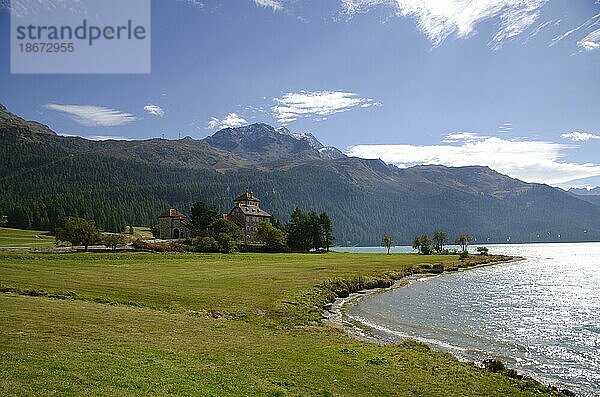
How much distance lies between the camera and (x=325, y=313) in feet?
172

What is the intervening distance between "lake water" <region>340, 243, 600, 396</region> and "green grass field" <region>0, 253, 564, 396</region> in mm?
5778

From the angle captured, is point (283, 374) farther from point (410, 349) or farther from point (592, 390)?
point (592, 390)

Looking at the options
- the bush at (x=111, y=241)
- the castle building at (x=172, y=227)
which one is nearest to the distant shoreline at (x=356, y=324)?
the bush at (x=111, y=241)

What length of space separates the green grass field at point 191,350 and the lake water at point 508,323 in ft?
19.0

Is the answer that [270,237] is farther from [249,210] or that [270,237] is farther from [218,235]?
[249,210]

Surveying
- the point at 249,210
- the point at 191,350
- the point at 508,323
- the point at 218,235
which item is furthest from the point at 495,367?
the point at 249,210

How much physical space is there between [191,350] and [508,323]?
36.2 m

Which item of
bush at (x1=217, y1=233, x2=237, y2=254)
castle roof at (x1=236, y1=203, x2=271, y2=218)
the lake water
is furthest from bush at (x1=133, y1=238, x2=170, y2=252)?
castle roof at (x1=236, y1=203, x2=271, y2=218)

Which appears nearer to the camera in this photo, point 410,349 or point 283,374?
point 283,374

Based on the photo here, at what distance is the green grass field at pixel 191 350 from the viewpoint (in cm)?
2078

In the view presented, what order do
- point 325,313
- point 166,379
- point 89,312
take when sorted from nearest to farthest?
point 166,379
point 89,312
point 325,313

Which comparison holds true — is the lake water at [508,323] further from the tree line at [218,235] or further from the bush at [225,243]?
the tree line at [218,235]

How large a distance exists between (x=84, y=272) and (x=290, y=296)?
98.8 feet

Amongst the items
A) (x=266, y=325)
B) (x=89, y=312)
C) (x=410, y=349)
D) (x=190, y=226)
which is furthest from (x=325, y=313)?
(x=190, y=226)
